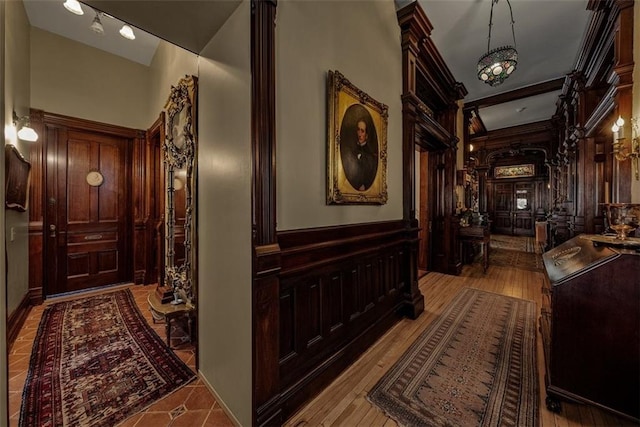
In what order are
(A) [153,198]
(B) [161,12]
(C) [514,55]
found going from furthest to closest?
(A) [153,198] → (C) [514,55] → (B) [161,12]

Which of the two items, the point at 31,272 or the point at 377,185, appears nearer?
the point at 377,185

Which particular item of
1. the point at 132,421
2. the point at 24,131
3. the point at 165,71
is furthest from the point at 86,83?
the point at 132,421

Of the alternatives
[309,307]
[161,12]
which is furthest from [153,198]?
[309,307]

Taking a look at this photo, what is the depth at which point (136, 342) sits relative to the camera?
257 cm

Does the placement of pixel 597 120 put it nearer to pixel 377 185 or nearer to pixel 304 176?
pixel 377 185

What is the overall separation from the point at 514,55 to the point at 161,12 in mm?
3888

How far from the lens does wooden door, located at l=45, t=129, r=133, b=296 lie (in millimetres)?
3807

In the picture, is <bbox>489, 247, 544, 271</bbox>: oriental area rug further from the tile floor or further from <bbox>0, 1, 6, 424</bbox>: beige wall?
<bbox>0, 1, 6, 424</bbox>: beige wall

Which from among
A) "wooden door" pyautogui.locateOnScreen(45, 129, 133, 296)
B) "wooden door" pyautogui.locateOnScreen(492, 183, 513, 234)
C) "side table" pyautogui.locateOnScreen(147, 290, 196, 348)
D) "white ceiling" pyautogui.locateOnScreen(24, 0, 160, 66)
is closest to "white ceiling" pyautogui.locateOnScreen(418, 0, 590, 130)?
"white ceiling" pyautogui.locateOnScreen(24, 0, 160, 66)

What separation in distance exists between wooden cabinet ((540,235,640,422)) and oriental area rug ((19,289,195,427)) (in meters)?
2.75

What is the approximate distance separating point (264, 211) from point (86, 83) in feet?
→ 15.9

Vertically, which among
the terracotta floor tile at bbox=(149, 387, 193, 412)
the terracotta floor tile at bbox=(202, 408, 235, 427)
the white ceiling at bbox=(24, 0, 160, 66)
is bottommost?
the terracotta floor tile at bbox=(149, 387, 193, 412)

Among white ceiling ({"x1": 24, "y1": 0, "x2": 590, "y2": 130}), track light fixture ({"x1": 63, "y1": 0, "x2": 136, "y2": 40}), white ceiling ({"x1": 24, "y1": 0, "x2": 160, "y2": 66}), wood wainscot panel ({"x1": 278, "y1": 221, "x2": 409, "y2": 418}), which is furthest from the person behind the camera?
white ceiling ({"x1": 24, "y1": 0, "x2": 160, "y2": 66})

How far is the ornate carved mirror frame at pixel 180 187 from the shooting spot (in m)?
2.43
